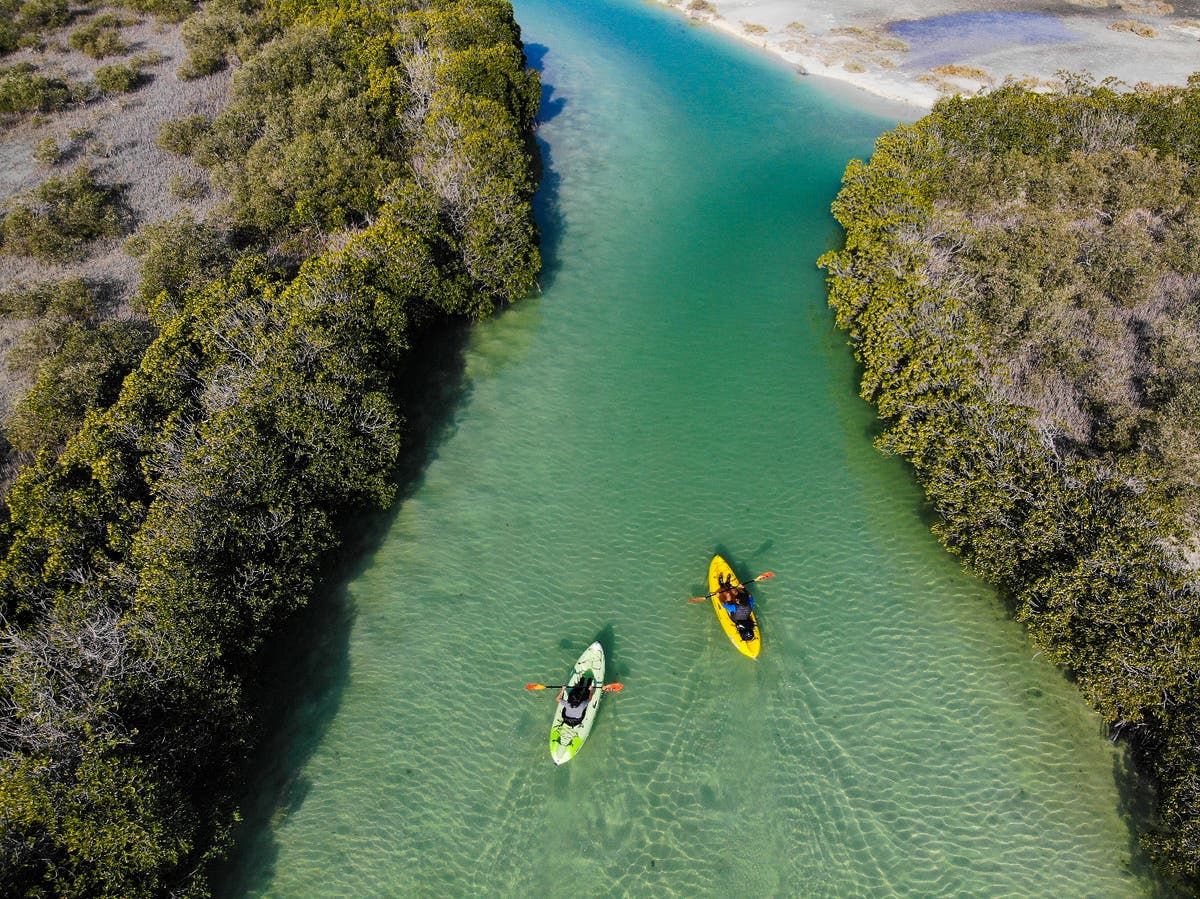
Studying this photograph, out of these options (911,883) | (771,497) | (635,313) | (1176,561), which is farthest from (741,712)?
(635,313)

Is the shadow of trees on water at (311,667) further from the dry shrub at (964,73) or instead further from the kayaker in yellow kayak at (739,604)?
the dry shrub at (964,73)

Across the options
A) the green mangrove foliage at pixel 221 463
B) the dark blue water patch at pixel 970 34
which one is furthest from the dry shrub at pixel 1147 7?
the green mangrove foliage at pixel 221 463

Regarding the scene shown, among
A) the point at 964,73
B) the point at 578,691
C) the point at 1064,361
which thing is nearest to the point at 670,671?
the point at 578,691

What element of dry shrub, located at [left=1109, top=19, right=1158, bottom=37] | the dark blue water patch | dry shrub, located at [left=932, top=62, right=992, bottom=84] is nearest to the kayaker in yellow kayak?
dry shrub, located at [left=932, top=62, right=992, bottom=84]

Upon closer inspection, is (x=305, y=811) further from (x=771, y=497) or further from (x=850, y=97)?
(x=850, y=97)

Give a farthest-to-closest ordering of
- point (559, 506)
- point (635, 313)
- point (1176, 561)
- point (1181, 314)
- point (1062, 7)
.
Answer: point (1062, 7), point (635, 313), point (1181, 314), point (559, 506), point (1176, 561)
